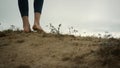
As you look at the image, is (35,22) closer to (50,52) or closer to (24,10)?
(24,10)

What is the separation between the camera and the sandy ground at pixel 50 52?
4.43m

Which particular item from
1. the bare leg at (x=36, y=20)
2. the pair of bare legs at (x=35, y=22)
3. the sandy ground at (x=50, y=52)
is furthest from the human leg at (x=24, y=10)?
the sandy ground at (x=50, y=52)

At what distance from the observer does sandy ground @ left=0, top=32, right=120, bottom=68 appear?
175 inches

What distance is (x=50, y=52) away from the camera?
5.00m

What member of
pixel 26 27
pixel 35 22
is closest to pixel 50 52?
pixel 35 22

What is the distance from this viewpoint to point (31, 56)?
4.89 m

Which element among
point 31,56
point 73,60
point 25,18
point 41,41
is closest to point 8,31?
point 25,18

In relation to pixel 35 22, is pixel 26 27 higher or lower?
lower

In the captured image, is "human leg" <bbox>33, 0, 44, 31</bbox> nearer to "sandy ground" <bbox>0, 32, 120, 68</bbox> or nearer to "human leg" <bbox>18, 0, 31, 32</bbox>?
"human leg" <bbox>18, 0, 31, 32</bbox>

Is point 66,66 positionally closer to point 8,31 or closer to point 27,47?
point 27,47

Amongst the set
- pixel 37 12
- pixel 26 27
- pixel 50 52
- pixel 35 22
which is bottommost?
pixel 50 52

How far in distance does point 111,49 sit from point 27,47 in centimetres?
162

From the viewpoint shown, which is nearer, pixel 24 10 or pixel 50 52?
pixel 50 52

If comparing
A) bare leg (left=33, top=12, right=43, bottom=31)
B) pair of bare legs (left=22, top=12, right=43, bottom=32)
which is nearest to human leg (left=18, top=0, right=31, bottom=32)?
pair of bare legs (left=22, top=12, right=43, bottom=32)
